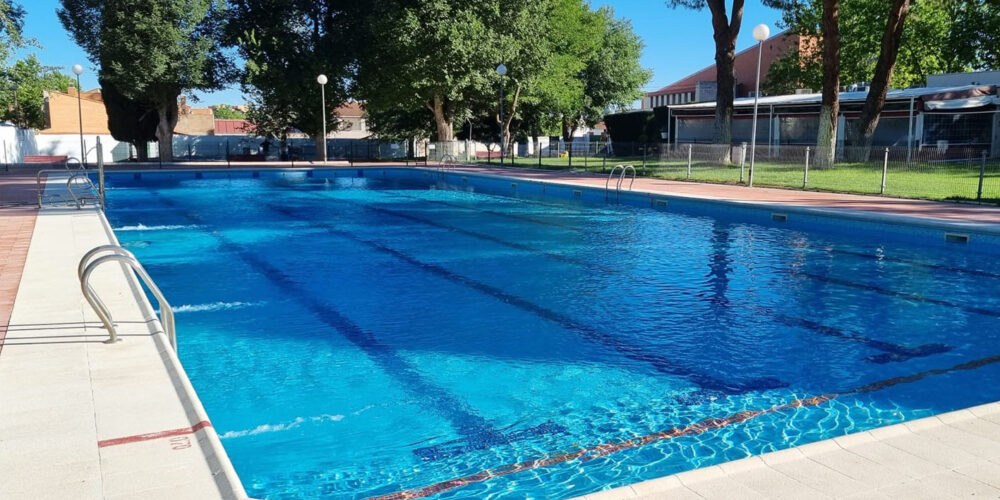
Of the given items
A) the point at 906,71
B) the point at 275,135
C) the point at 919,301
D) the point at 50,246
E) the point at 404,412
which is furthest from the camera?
the point at 906,71

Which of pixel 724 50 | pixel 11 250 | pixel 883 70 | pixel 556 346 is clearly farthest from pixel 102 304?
pixel 883 70

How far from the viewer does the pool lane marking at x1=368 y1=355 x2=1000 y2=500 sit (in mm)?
4246

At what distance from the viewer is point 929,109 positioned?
1115 inches

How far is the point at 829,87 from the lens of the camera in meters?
24.5

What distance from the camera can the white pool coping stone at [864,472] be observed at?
10.5 feet

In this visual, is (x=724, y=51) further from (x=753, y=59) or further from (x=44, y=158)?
(x=44, y=158)

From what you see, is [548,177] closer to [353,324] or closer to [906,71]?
[353,324]

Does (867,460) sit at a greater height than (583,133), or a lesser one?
lesser

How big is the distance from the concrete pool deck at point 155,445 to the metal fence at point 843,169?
15.0m

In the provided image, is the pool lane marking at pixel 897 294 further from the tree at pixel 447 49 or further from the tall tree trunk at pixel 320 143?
the tall tree trunk at pixel 320 143

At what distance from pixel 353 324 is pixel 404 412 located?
2543 mm

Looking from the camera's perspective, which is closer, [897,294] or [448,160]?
[897,294]

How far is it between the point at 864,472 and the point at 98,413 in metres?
4.21

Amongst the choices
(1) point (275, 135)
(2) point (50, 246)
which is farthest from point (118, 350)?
(1) point (275, 135)
